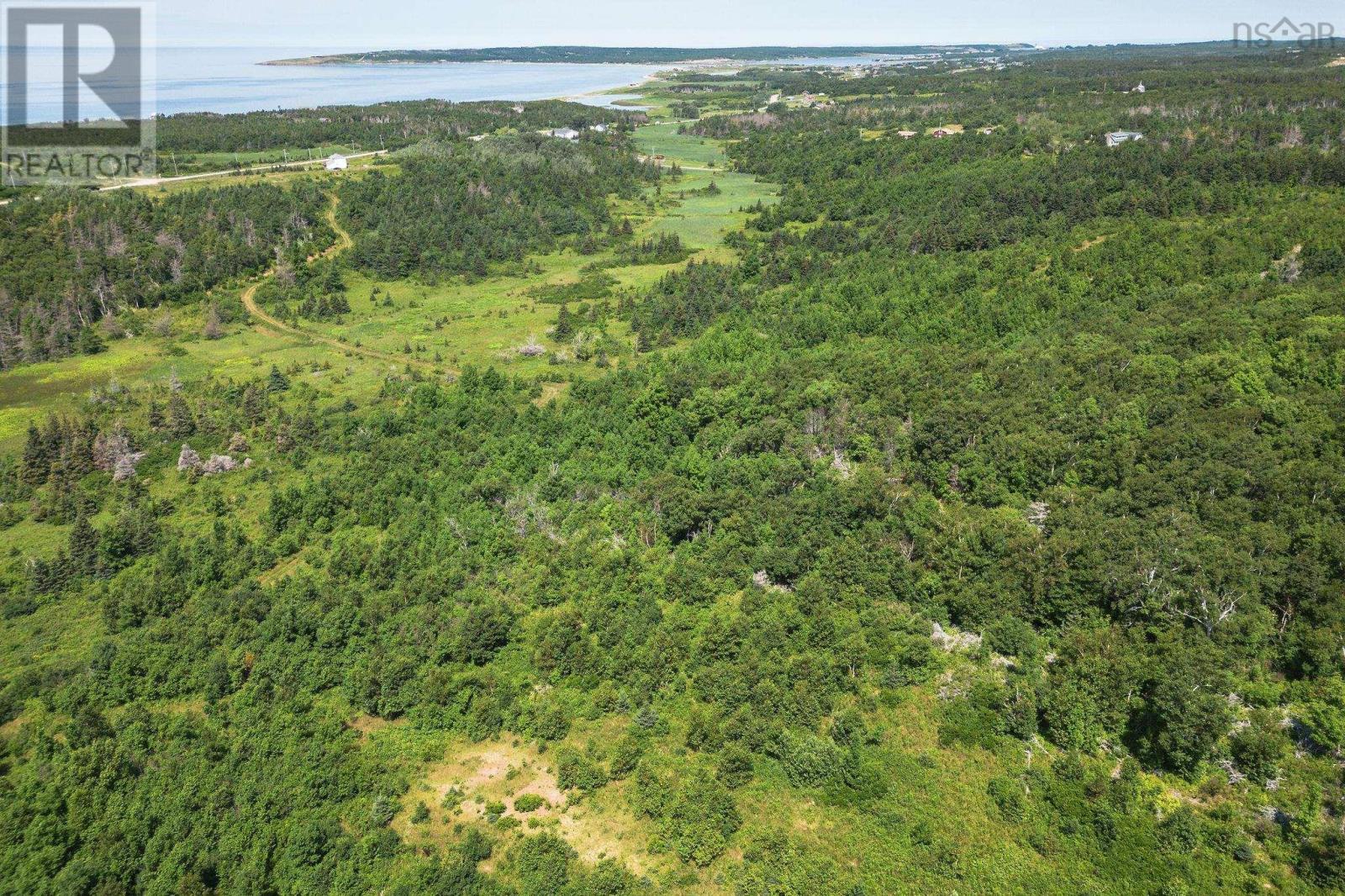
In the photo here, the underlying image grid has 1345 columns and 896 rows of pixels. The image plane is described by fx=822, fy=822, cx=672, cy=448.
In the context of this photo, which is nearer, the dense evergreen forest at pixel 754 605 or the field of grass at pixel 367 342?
the dense evergreen forest at pixel 754 605

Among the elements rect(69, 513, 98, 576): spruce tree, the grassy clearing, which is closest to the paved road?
the grassy clearing

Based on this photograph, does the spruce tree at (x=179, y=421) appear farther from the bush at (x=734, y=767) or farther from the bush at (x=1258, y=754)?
the bush at (x=1258, y=754)

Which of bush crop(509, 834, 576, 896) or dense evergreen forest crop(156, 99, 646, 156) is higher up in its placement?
dense evergreen forest crop(156, 99, 646, 156)

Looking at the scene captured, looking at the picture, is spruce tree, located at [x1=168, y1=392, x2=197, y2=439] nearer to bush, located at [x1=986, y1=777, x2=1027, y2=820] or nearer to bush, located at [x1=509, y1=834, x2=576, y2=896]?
Answer: bush, located at [x1=509, y1=834, x2=576, y2=896]

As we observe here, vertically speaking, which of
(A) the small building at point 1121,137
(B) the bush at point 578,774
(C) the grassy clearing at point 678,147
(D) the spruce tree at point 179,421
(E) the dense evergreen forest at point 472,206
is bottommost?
(B) the bush at point 578,774

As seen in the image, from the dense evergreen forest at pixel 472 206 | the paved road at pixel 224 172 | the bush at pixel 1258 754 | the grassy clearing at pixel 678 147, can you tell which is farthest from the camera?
the grassy clearing at pixel 678 147

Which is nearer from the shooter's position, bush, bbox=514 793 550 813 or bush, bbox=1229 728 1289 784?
bush, bbox=1229 728 1289 784

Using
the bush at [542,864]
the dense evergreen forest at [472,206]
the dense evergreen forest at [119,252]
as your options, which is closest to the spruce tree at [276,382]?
the dense evergreen forest at [119,252]
